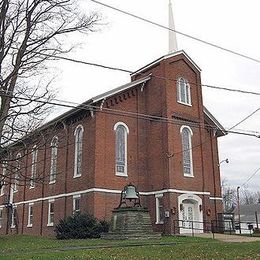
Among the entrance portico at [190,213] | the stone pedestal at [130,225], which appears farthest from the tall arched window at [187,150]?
the stone pedestal at [130,225]

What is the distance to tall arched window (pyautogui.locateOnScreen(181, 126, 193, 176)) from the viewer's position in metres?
30.3

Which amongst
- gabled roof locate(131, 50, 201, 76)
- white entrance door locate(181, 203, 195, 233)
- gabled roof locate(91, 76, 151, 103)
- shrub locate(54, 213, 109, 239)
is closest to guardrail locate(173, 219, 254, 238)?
white entrance door locate(181, 203, 195, 233)

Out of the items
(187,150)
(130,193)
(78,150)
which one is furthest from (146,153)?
(130,193)

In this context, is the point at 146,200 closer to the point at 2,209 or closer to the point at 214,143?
the point at 214,143

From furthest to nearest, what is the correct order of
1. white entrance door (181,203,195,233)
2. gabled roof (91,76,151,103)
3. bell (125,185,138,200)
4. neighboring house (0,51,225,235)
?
white entrance door (181,203,195,233) < neighboring house (0,51,225,235) < gabled roof (91,76,151,103) < bell (125,185,138,200)

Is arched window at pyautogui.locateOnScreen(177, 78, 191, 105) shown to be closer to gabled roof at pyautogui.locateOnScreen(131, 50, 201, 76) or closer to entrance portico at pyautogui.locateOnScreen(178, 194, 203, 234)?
gabled roof at pyautogui.locateOnScreen(131, 50, 201, 76)

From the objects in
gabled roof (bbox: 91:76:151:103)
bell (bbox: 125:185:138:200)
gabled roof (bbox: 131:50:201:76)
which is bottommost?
bell (bbox: 125:185:138:200)

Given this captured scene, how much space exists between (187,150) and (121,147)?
16.4ft

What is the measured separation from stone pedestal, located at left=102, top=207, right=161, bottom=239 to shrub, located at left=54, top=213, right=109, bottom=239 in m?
1.20

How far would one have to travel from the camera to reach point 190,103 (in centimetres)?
3212

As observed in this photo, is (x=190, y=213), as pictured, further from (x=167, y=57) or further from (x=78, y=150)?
(x=167, y=57)

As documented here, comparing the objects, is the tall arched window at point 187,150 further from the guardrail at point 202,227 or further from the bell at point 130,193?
the bell at point 130,193

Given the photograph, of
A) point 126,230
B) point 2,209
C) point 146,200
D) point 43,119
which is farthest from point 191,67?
point 2,209

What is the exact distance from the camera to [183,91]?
32188 millimetres
